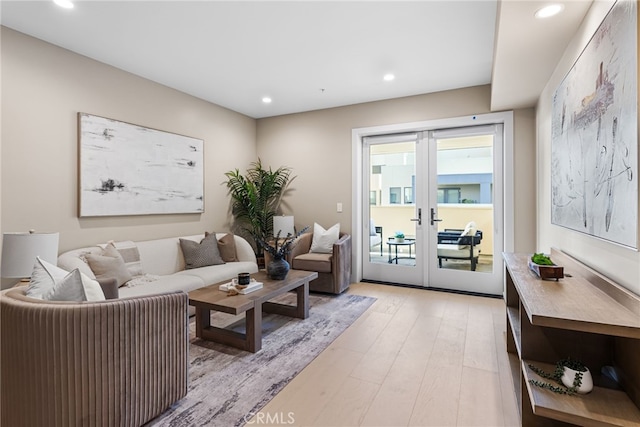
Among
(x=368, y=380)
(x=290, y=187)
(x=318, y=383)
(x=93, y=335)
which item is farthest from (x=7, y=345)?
(x=290, y=187)

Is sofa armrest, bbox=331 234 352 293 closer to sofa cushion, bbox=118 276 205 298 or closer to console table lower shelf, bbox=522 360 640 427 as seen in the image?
sofa cushion, bbox=118 276 205 298

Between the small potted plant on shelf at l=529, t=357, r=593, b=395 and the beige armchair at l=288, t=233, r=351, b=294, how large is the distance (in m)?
2.71

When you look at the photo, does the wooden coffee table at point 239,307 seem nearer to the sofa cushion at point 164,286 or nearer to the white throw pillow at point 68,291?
the sofa cushion at point 164,286

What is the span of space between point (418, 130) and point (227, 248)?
305 cm

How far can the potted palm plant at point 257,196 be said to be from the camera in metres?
4.97

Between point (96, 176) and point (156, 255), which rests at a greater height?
point (96, 176)

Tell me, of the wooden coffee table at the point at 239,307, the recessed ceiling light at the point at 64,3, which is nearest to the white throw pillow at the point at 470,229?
the wooden coffee table at the point at 239,307

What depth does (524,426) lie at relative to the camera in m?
1.59

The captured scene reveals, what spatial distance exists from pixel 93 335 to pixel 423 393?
6.20ft

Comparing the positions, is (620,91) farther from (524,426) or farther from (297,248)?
(297,248)

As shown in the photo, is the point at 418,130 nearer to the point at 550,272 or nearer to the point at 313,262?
the point at 313,262

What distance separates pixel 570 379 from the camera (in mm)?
1373

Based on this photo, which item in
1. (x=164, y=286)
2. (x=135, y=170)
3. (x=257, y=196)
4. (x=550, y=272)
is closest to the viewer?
(x=550, y=272)

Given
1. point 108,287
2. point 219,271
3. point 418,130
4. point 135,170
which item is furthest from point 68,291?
point 418,130
